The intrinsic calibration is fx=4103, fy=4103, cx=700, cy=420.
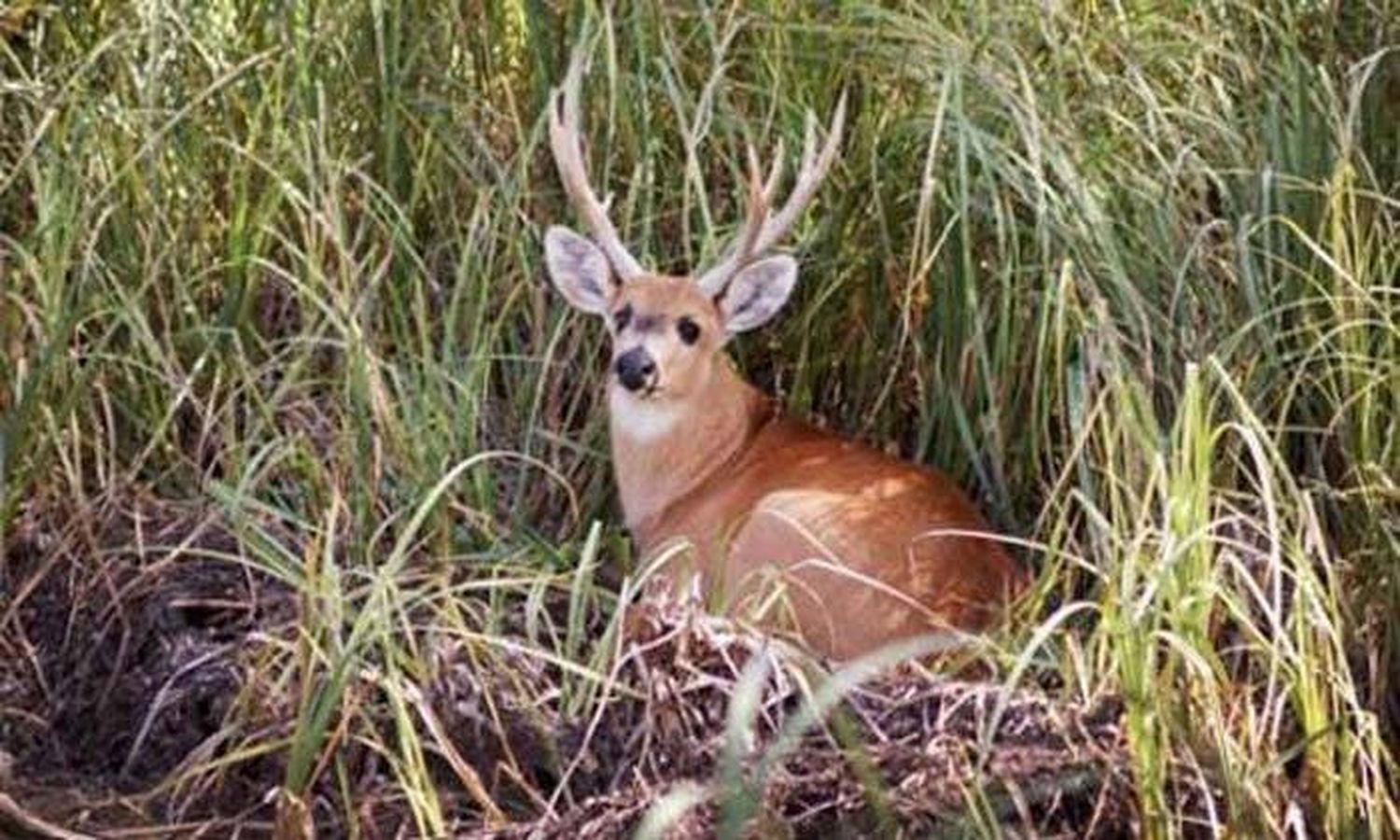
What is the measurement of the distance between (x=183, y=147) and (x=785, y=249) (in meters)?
1.25

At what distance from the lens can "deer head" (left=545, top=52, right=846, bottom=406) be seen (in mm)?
7902

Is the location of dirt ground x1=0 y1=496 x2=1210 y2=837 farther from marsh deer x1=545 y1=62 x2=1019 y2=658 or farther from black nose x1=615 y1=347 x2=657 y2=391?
black nose x1=615 y1=347 x2=657 y2=391

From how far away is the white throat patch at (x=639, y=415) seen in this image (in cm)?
823

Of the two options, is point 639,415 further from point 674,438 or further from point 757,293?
point 757,293

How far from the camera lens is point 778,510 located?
784cm

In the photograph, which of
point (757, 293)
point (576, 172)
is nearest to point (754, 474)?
point (757, 293)

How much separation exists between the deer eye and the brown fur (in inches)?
0.6

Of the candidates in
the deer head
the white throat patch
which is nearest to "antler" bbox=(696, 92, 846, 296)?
the deer head

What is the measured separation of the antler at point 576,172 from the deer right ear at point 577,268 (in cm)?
5

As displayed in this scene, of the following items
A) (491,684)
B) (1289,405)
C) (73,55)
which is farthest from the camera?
(73,55)

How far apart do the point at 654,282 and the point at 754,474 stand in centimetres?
44

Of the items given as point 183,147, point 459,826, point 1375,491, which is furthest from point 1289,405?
point 183,147

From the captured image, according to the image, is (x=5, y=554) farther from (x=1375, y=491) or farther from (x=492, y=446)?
(x=1375, y=491)

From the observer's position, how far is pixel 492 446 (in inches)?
318
